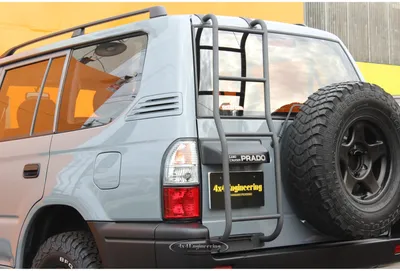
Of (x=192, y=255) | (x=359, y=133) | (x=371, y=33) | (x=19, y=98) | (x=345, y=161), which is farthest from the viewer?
(x=371, y=33)

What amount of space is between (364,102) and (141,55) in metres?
1.36

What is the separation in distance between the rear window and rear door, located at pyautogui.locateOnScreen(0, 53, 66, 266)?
1201 mm

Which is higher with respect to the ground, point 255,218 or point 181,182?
Result: point 181,182

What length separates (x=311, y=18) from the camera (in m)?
11.1

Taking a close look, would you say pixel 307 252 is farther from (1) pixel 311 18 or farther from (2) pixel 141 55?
(1) pixel 311 18

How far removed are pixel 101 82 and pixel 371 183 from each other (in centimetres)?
182

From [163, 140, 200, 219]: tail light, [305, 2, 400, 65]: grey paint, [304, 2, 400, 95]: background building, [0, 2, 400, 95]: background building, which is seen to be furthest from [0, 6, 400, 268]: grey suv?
[304, 2, 400, 95]: background building

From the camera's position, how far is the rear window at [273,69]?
→ 3129 mm

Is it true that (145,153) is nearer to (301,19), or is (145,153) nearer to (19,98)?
(19,98)

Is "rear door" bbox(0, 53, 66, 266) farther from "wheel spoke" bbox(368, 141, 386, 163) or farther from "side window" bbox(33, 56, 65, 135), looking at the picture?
"wheel spoke" bbox(368, 141, 386, 163)

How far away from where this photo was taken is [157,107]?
3008mm

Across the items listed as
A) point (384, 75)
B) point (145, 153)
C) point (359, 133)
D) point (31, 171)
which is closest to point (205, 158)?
point (145, 153)

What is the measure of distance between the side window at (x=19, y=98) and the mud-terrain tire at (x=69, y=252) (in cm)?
89

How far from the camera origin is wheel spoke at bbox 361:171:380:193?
3.23 m
